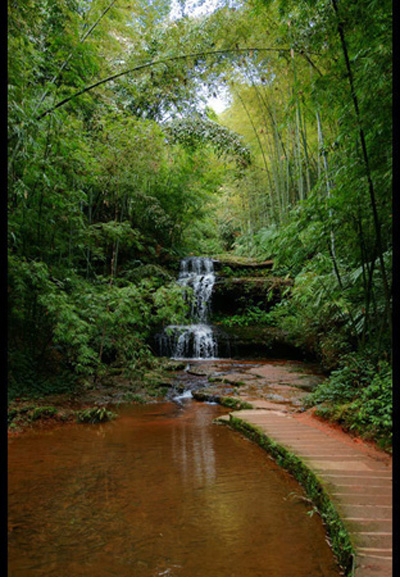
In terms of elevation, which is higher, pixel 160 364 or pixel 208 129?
pixel 208 129

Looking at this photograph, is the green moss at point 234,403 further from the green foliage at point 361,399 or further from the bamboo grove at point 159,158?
the bamboo grove at point 159,158

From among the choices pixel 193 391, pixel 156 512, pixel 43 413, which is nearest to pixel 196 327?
pixel 193 391

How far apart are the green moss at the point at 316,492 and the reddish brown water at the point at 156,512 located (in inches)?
2.2

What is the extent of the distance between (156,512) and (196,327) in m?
8.29

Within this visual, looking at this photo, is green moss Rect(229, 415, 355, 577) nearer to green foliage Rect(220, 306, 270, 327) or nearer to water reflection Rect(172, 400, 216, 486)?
water reflection Rect(172, 400, 216, 486)

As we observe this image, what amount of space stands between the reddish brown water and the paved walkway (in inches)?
7.4

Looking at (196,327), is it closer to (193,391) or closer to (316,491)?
(193,391)

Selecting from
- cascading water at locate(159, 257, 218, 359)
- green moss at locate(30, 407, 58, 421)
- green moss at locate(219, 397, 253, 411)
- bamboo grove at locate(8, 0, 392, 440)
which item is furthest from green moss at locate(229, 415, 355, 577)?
cascading water at locate(159, 257, 218, 359)

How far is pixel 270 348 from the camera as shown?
9.05 meters

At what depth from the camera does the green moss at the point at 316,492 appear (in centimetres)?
157

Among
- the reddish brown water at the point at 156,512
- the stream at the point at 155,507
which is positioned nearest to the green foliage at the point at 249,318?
the stream at the point at 155,507
